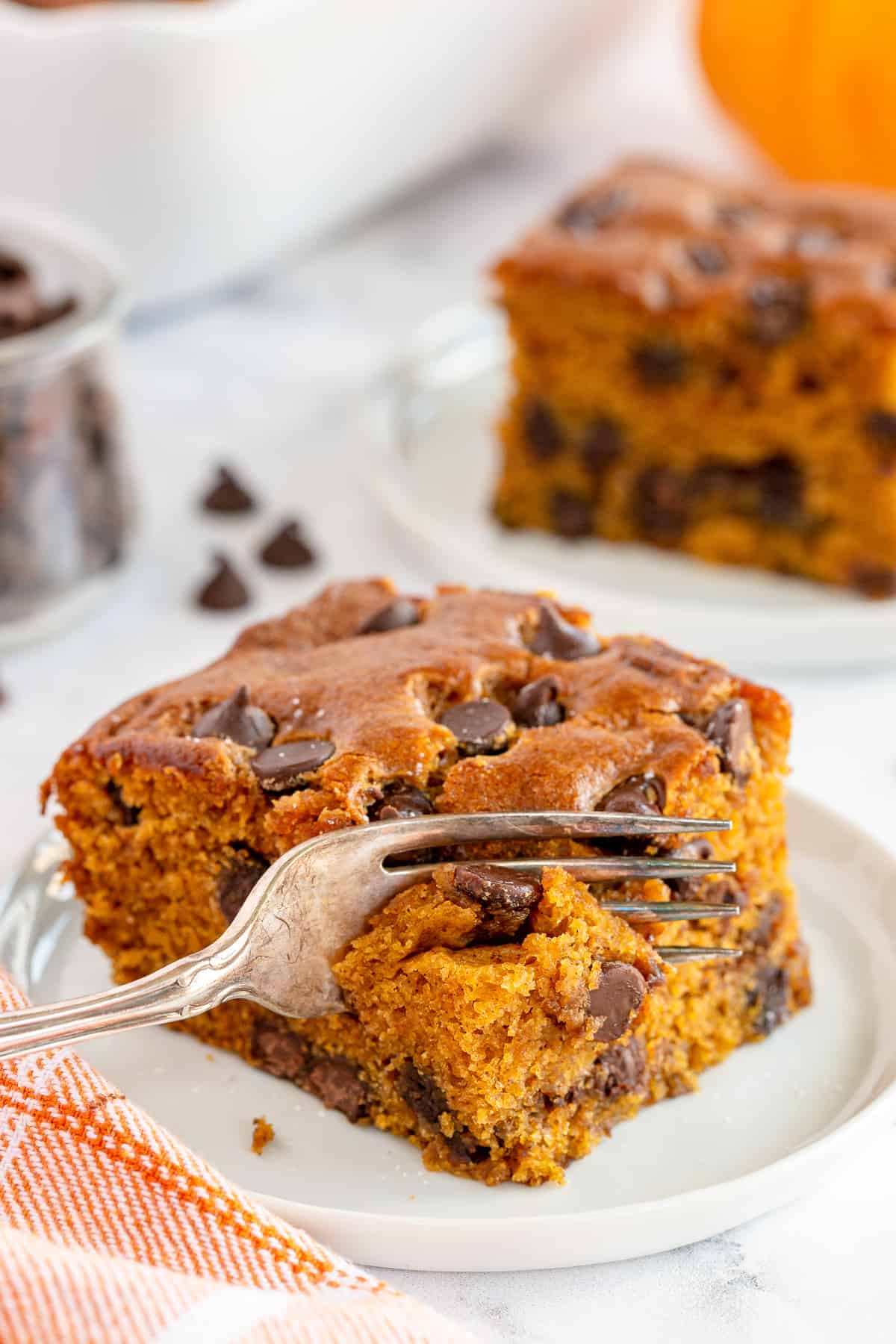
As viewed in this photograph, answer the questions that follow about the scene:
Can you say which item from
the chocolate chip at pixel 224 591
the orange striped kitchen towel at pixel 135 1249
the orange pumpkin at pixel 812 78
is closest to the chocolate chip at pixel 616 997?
the orange striped kitchen towel at pixel 135 1249

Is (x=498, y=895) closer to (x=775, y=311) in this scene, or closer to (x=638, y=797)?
(x=638, y=797)

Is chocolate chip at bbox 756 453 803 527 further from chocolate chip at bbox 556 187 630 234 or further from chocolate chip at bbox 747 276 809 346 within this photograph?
chocolate chip at bbox 556 187 630 234

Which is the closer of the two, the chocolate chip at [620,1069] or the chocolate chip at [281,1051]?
the chocolate chip at [620,1069]

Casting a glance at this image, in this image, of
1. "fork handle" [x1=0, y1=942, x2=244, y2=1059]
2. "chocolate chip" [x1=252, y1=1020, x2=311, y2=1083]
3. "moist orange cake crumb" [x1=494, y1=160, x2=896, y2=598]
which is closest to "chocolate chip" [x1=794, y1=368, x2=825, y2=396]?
"moist orange cake crumb" [x1=494, y1=160, x2=896, y2=598]

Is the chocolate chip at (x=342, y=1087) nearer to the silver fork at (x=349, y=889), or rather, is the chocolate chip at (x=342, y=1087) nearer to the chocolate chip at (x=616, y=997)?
the silver fork at (x=349, y=889)

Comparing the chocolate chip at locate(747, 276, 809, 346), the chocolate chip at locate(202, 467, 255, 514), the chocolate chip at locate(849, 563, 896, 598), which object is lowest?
the chocolate chip at locate(849, 563, 896, 598)

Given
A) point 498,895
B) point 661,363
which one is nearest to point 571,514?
point 661,363
